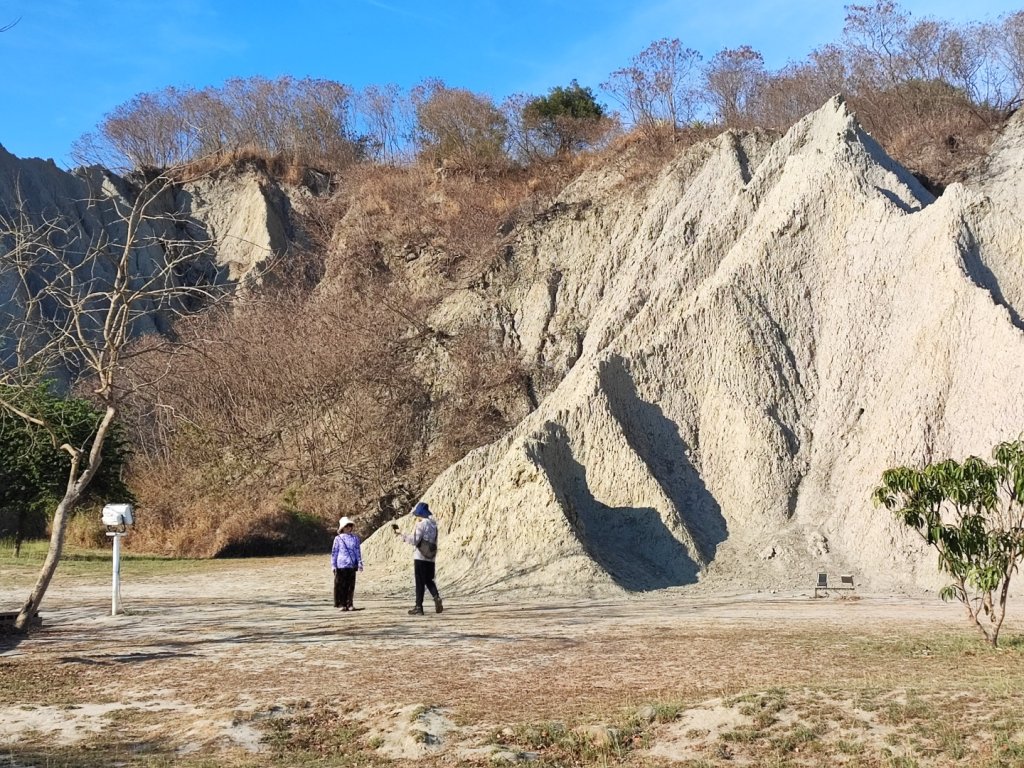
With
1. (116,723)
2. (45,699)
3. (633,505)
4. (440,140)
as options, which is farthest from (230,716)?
(440,140)

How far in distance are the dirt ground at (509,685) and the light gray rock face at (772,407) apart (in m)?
2.61

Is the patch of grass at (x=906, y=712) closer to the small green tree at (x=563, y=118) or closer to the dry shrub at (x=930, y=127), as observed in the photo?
the dry shrub at (x=930, y=127)

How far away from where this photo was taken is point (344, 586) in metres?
14.0

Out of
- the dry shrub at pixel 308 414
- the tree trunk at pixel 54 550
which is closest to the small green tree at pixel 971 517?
the tree trunk at pixel 54 550

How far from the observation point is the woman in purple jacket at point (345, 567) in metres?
14.0

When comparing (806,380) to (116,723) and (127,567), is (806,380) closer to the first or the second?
(127,567)

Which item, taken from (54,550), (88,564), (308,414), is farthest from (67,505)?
(308,414)

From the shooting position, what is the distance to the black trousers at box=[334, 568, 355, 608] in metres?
14.0

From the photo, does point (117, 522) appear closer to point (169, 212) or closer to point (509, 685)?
point (509, 685)

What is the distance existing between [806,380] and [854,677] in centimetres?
1145

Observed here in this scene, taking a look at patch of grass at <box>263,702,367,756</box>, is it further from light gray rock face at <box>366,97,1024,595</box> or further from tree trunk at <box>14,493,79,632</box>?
light gray rock face at <box>366,97,1024,595</box>

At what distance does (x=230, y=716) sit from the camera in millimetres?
8000

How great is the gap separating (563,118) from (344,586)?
112ft

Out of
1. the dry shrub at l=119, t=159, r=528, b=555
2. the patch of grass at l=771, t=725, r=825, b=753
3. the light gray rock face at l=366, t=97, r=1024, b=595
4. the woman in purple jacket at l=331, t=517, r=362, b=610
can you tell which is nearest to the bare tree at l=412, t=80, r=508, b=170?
the dry shrub at l=119, t=159, r=528, b=555
